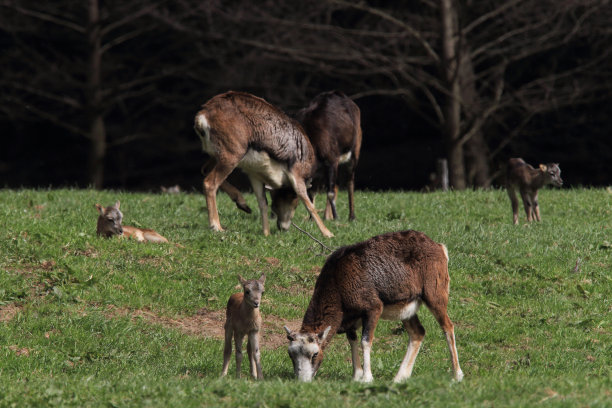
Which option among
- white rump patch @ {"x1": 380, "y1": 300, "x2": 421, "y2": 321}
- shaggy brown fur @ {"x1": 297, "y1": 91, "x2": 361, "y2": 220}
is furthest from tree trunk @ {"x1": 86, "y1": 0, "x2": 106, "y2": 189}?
white rump patch @ {"x1": 380, "y1": 300, "x2": 421, "y2": 321}

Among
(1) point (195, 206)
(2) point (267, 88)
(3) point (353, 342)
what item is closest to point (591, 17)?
(2) point (267, 88)

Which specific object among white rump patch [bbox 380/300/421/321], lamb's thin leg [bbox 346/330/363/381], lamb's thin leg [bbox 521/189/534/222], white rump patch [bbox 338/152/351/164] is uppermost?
white rump patch [bbox 338/152/351/164]

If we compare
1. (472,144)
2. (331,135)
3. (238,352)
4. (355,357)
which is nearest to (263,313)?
(238,352)

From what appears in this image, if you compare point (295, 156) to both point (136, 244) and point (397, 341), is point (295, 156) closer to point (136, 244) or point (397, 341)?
point (136, 244)

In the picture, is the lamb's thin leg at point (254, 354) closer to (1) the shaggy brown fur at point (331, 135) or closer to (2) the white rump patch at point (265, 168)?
(2) the white rump patch at point (265, 168)

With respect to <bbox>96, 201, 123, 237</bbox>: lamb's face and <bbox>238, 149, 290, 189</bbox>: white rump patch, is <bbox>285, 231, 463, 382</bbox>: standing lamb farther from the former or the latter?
<bbox>238, 149, 290, 189</bbox>: white rump patch

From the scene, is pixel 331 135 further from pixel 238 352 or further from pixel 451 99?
pixel 451 99

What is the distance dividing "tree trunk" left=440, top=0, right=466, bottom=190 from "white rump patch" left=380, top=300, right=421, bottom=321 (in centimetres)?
1528

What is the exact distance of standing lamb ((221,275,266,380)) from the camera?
387 inches

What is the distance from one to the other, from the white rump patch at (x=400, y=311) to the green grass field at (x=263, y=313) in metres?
0.65

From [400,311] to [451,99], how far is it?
52.5ft

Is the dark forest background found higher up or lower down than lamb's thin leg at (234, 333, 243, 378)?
higher up

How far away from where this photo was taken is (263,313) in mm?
12211

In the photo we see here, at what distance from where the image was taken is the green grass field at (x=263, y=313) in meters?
8.40
